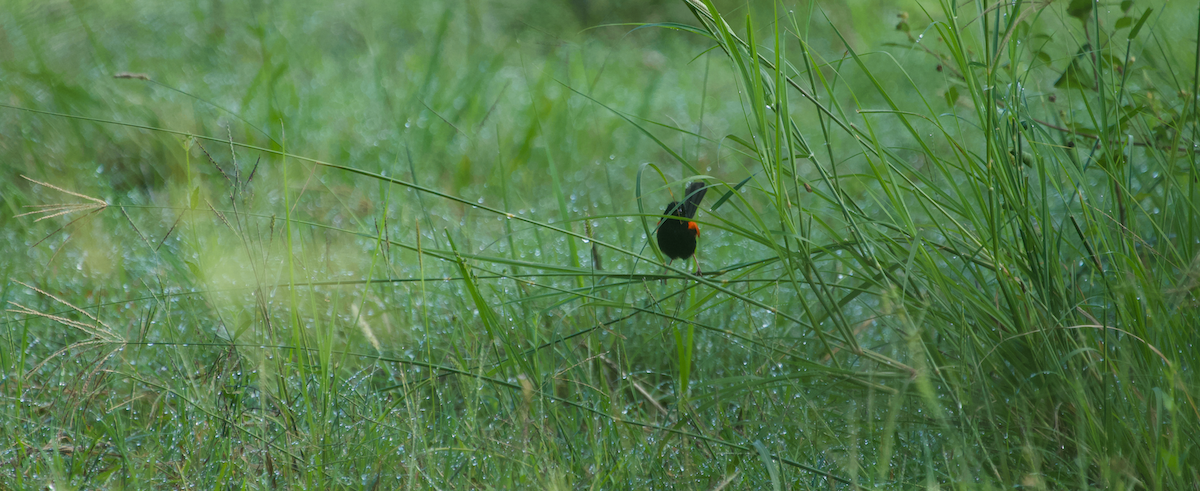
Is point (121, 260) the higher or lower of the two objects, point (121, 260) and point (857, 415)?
the lower

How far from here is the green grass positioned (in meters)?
0.90

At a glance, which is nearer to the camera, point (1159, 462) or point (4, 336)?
point (1159, 462)

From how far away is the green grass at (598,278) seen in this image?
902 mm

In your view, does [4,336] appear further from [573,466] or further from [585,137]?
[585,137]

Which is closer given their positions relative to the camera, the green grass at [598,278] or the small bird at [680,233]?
the green grass at [598,278]

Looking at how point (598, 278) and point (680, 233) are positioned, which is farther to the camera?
point (598, 278)

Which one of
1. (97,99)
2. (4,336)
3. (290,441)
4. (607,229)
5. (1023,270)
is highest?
(1023,270)

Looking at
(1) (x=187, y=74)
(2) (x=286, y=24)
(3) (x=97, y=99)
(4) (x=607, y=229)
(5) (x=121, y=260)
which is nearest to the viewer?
(5) (x=121, y=260)

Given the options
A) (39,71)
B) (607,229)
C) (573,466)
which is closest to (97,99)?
(39,71)

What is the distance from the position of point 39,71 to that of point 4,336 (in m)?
1.87

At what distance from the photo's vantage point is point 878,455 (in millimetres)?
991

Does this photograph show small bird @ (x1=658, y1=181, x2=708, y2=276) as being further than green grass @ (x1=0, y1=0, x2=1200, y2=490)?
Yes

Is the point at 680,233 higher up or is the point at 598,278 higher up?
the point at 680,233

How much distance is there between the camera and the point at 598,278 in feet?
4.88
